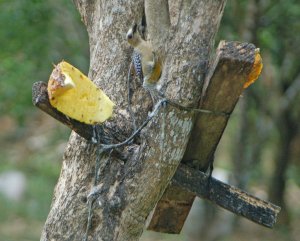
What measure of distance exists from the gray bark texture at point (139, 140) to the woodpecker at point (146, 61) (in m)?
0.04

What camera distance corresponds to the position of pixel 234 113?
31.2ft

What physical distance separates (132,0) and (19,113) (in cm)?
510

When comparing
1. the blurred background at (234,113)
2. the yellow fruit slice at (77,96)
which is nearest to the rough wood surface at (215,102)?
the yellow fruit slice at (77,96)

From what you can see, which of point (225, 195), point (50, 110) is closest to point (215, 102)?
point (225, 195)

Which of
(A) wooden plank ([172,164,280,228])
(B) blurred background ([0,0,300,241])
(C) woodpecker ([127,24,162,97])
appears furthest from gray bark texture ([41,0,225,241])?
(B) blurred background ([0,0,300,241])

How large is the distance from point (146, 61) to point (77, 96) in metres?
0.33

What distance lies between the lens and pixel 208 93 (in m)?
3.05

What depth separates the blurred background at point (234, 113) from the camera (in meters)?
7.68

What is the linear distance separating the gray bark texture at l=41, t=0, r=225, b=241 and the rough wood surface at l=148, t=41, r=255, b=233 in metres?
0.07

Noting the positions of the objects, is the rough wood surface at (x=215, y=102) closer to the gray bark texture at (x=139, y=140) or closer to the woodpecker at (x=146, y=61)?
the gray bark texture at (x=139, y=140)

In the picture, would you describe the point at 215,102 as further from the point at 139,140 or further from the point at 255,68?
the point at 139,140

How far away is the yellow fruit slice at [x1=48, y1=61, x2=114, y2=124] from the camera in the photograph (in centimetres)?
293

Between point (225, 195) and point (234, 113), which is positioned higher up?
point (225, 195)

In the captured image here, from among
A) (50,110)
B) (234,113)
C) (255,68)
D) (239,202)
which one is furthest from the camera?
(234,113)
